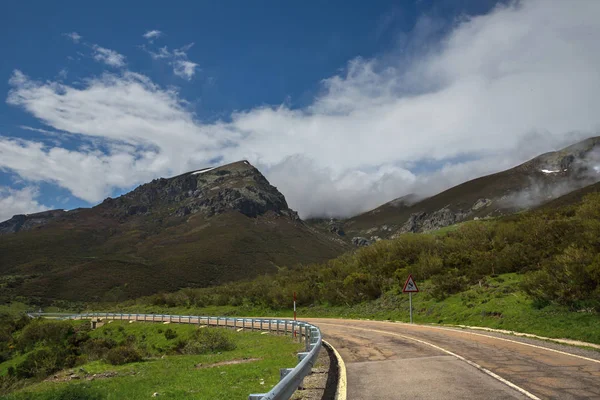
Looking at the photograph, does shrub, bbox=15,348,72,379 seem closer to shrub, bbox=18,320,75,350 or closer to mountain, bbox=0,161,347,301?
shrub, bbox=18,320,75,350

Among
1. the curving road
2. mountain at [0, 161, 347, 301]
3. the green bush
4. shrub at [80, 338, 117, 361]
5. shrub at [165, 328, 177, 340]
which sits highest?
mountain at [0, 161, 347, 301]

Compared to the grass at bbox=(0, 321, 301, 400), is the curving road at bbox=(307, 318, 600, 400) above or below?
above

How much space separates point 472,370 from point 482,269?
20.6 meters

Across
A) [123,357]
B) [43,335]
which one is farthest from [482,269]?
[43,335]

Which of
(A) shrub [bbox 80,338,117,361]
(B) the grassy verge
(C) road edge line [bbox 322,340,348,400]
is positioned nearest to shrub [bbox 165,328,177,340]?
(A) shrub [bbox 80,338,117,361]

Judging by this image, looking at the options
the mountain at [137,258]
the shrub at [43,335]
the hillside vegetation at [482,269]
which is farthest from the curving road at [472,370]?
the mountain at [137,258]

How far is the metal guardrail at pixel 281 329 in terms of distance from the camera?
19.0 feet

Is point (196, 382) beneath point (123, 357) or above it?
above

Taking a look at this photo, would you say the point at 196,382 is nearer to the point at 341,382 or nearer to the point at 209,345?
the point at 341,382

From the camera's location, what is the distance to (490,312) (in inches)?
827

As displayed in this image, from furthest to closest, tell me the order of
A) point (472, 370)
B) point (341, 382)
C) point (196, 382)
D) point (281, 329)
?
point (281, 329)
point (196, 382)
point (472, 370)
point (341, 382)

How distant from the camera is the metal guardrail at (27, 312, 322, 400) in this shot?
5.80 meters

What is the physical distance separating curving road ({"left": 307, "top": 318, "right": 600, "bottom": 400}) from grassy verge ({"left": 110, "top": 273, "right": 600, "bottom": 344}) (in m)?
2.27

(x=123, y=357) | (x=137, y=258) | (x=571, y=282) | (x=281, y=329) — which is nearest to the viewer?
(x=571, y=282)
